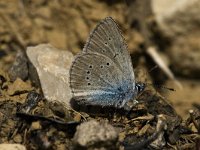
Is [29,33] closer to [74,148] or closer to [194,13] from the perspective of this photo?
[194,13]

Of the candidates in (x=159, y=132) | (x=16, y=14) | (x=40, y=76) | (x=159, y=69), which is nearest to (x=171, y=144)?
(x=159, y=132)

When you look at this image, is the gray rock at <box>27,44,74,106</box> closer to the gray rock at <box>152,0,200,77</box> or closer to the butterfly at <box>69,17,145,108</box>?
the butterfly at <box>69,17,145,108</box>

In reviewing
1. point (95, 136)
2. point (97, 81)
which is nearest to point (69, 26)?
point (97, 81)

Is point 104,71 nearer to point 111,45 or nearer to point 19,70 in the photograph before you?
point 111,45

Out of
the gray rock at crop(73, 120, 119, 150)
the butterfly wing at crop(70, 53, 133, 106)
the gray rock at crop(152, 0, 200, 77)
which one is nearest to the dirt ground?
the gray rock at crop(152, 0, 200, 77)

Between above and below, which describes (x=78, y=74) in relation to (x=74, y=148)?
above
